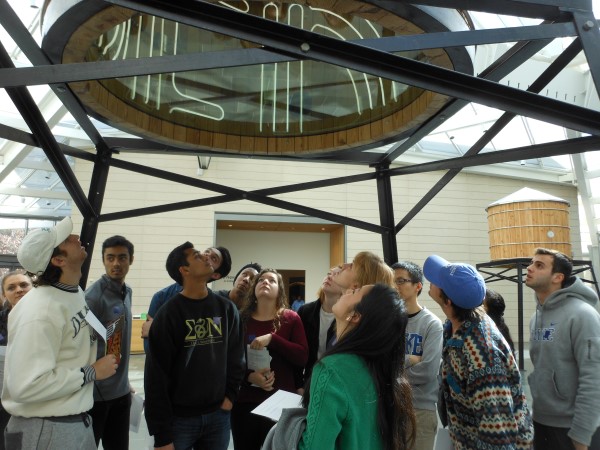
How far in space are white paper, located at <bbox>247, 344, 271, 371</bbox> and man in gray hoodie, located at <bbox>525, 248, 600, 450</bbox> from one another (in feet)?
5.88

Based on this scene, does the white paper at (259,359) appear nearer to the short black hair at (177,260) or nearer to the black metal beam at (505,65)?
the short black hair at (177,260)

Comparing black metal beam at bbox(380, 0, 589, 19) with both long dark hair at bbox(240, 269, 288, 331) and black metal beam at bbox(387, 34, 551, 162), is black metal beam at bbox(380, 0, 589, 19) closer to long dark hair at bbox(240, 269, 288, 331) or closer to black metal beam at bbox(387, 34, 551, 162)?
black metal beam at bbox(387, 34, 551, 162)

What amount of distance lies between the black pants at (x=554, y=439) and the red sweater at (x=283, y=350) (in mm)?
1619

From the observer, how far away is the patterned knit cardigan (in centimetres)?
211

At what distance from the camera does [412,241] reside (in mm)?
17609

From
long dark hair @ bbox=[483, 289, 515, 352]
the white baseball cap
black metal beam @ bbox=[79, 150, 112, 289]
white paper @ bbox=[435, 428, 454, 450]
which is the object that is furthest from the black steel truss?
long dark hair @ bbox=[483, 289, 515, 352]

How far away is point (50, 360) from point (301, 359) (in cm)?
173

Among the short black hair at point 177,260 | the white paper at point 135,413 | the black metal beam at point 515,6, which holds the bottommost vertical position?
the white paper at point 135,413

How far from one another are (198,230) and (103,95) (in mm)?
13576

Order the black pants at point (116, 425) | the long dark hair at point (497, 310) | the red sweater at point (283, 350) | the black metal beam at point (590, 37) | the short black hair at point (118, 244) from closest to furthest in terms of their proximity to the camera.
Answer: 1. the black metal beam at point (590, 37)
2. the red sweater at point (283, 350)
3. the black pants at point (116, 425)
4. the short black hair at point (118, 244)
5. the long dark hair at point (497, 310)

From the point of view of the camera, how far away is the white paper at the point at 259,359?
3.35 metres

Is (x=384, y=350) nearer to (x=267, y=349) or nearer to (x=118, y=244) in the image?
(x=267, y=349)

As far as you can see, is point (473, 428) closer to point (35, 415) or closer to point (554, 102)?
point (554, 102)

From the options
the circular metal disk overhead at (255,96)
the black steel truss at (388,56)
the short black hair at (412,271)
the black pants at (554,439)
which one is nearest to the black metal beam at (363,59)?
the black steel truss at (388,56)
